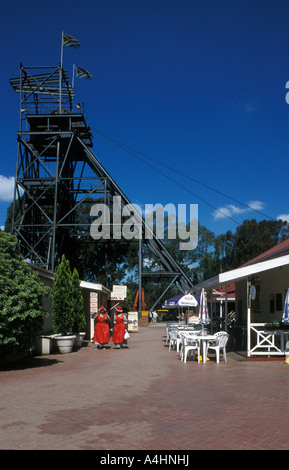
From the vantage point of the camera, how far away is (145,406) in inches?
287

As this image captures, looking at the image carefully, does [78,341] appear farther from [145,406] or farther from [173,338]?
[145,406]

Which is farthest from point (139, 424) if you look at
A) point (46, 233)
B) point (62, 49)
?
point (62, 49)

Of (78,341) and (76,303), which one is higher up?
(76,303)

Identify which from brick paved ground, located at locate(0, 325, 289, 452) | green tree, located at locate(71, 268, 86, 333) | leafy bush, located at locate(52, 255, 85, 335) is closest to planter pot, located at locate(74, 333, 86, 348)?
green tree, located at locate(71, 268, 86, 333)

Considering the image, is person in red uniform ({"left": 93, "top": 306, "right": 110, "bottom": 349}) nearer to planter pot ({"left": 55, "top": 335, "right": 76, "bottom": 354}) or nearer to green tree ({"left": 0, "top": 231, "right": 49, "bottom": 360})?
planter pot ({"left": 55, "top": 335, "right": 76, "bottom": 354})

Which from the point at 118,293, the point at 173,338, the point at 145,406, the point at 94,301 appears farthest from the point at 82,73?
the point at 145,406

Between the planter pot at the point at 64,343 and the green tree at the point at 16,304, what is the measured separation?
309 cm

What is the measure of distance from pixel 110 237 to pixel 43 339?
2235 centimetres

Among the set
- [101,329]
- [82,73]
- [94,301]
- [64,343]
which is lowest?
[64,343]

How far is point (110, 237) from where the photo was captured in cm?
3678

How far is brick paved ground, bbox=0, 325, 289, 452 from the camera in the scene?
548 cm

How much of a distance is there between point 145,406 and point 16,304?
5.01m

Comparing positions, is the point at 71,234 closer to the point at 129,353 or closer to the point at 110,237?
the point at 110,237

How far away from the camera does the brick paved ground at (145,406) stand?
18.0 ft
